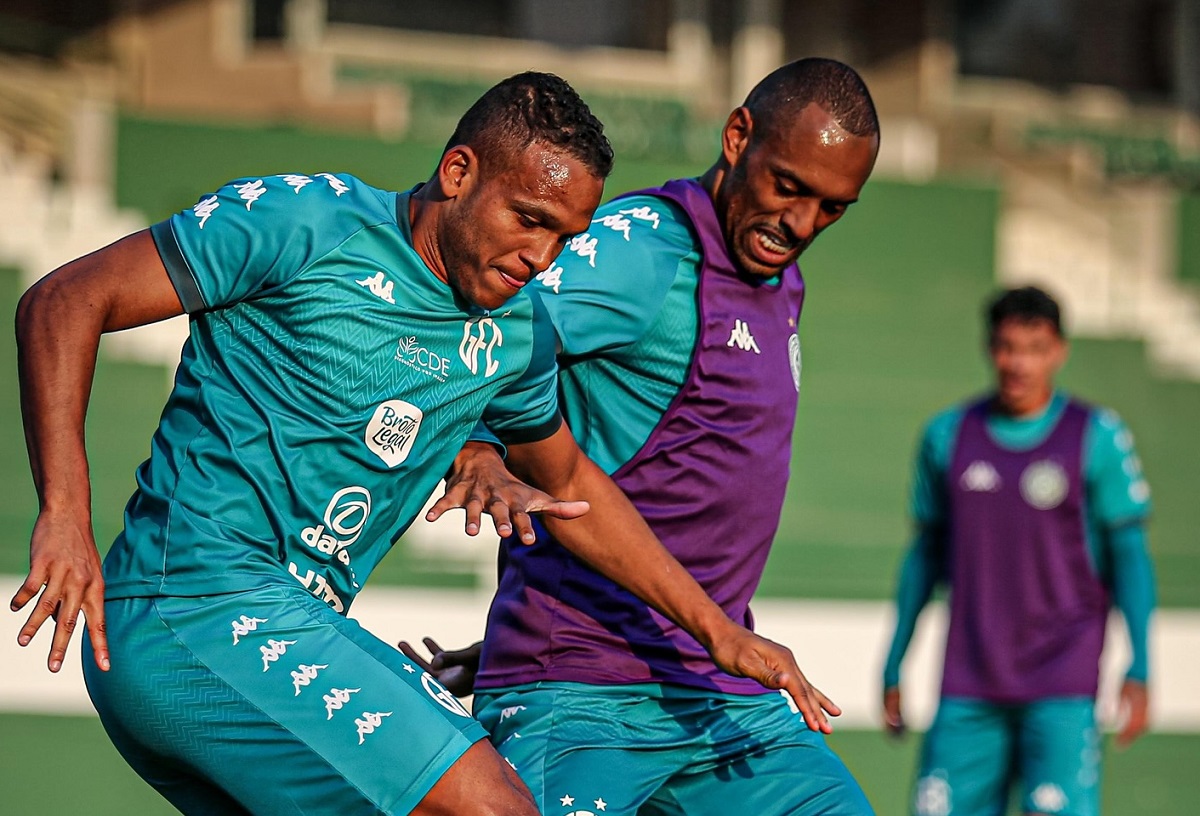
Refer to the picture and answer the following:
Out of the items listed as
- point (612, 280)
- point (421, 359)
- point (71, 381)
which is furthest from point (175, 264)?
point (612, 280)

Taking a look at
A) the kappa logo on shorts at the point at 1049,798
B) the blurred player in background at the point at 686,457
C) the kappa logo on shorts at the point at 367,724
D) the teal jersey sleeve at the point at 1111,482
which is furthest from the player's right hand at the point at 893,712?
the kappa logo on shorts at the point at 367,724

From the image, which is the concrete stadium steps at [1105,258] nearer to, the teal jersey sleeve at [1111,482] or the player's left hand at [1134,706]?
the teal jersey sleeve at [1111,482]

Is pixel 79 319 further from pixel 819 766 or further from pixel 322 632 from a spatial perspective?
pixel 819 766

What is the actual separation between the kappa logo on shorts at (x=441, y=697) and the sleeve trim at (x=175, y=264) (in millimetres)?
745

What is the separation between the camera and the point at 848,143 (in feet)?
12.2

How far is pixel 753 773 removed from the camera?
3596 millimetres

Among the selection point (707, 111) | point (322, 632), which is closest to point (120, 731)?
point (322, 632)

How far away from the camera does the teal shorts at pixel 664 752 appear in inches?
137

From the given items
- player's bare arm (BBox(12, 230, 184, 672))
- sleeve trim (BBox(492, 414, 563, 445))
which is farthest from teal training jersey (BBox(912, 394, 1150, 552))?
player's bare arm (BBox(12, 230, 184, 672))

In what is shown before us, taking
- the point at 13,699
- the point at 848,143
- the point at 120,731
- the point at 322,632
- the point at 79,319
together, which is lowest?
the point at 13,699

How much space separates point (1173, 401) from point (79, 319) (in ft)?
38.8

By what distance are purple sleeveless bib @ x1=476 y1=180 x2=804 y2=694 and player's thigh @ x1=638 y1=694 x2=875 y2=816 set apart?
0.25ft

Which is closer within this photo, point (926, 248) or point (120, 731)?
point (120, 731)

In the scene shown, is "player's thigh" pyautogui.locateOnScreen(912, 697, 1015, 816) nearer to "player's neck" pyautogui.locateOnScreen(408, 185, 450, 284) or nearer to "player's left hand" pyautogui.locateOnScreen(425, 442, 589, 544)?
"player's left hand" pyautogui.locateOnScreen(425, 442, 589, 544)
